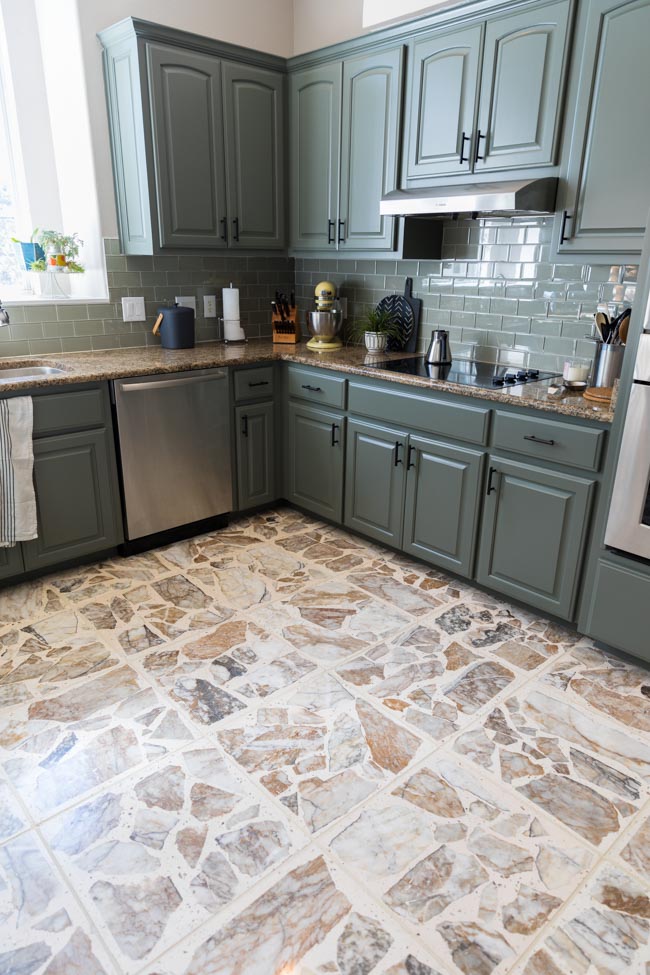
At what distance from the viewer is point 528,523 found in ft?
8.59

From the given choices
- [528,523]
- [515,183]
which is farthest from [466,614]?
[515,183]

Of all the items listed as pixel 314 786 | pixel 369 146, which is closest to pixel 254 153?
pixel 369 146

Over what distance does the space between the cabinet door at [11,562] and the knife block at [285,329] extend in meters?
1.94

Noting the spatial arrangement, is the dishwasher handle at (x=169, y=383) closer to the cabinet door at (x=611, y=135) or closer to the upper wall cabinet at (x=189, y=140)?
the upper wall cabinet at (x=189, y=140)

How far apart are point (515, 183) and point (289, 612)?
197cm

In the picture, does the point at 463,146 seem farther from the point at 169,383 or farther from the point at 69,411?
the point at 69,411

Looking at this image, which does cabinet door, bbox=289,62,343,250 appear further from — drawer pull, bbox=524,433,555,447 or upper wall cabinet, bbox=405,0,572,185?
drawer pull, bbox=524,433,555,447

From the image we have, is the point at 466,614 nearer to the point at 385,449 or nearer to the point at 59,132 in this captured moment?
the point at 385,449

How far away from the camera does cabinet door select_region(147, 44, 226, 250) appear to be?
312cm

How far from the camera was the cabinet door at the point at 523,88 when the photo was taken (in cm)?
248

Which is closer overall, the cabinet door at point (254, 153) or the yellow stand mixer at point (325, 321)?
the cabinet door at point (254, 153)

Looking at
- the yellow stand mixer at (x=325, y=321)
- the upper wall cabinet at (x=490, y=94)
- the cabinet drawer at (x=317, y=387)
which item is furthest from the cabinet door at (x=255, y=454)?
the upper wall cabinet at (x=490, y=94)

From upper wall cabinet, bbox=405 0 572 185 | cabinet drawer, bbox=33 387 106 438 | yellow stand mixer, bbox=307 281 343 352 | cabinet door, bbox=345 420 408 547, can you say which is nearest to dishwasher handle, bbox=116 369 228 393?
cabinet drawer, bbox=33 387 106 438

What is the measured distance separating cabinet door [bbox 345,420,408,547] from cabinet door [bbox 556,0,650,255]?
116 centimetres
